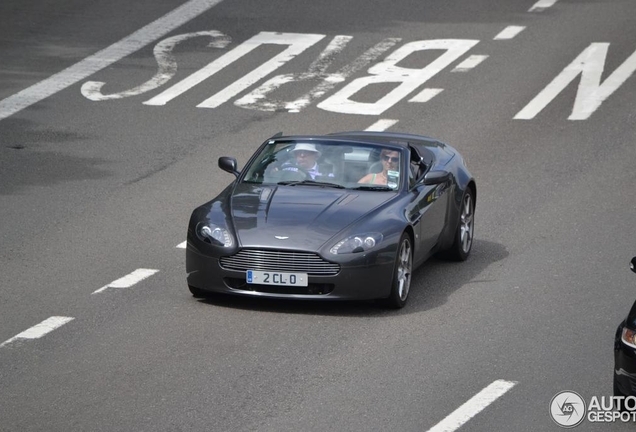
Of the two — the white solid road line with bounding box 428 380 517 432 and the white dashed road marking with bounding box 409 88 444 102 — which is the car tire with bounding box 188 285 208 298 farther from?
the white dashed road marking with bounding box 409 88 444 102

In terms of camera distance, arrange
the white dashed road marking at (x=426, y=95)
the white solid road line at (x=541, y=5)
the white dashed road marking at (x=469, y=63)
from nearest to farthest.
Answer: the white dashed road marking at (x=426, y=95) → the white dashed road marking at (x=469, y=63) → the white solid road line at (x=541, y=5)

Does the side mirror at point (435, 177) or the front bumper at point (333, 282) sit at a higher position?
the side mirror at point (435, 177)

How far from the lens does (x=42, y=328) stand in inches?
424

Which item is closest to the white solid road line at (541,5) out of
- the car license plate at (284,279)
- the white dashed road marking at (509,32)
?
the white dashed road marking at (509,32)

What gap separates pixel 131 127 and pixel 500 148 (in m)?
5.76

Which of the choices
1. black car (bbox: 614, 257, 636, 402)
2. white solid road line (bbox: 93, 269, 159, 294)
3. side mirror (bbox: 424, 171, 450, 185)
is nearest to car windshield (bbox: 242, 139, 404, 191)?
side mirror (bbox: 424, 171, 450, 185)

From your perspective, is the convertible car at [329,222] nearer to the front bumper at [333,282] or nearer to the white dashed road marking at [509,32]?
the front bumper at [333,282]

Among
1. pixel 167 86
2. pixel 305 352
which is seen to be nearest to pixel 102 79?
pixel 167 86

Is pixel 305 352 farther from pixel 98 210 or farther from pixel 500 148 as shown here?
pixel 500 148

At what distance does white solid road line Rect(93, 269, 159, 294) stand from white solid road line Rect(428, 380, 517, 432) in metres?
4.31

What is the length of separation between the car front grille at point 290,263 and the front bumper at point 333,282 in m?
0.05

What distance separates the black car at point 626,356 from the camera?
817 cm

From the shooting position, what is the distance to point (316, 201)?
476 inches

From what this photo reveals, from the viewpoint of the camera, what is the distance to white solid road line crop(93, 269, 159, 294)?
12319 mm
